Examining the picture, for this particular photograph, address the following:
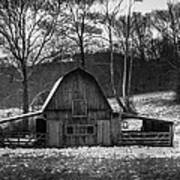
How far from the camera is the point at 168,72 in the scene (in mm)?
47125

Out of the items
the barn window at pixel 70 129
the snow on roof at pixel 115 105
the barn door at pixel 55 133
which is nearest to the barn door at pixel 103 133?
the barn window at pixel 70 129

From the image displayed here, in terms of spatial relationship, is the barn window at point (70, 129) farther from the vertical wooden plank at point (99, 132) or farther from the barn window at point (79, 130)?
the vertical wooden plank at point (99, 132)

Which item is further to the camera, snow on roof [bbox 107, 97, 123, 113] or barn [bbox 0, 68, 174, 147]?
snow on roof [bbox 107, 97, 123, 113]

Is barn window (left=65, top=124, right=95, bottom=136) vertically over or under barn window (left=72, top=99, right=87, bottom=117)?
under

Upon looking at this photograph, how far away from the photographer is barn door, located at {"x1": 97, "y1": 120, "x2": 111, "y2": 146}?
81.1ft

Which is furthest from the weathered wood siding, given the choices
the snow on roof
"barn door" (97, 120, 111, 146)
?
the snow on roof

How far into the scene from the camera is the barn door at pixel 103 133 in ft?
81.1

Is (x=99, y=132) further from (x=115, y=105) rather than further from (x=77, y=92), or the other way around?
(x=115, y=105)

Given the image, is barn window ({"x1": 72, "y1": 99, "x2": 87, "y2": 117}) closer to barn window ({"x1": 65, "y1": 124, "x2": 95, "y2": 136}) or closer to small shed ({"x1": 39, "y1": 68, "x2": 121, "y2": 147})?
small shed ({"x1": 39, "y1": 68, "x2": 121, "y2": 147})

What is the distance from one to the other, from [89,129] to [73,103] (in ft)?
6.79

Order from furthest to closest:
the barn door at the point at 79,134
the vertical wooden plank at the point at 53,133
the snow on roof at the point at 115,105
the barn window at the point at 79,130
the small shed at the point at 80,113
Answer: the snow on roof at the point at 115,105 < the barn window at the point at 79,130 < the small shed at the point at 80,113 < the barn door at the point at 79,134 < the vertical wooden plank at the point at 53,133

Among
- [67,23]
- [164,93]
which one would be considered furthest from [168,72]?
[67,23]

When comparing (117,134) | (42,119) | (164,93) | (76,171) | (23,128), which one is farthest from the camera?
(164,93)

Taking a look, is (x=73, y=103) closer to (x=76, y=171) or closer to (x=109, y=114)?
(x=109, y=114)
